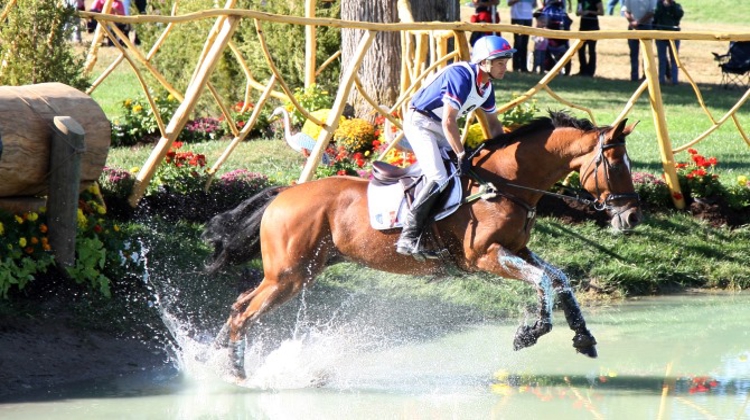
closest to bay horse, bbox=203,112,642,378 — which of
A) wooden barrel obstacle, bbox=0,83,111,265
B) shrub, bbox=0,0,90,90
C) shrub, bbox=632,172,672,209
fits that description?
wooden barrel obstacle, bbox=0,83,111,265

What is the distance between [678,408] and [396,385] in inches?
76.0

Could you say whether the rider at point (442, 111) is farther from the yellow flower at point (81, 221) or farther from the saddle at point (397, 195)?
the yellow flower at point (81, 221)

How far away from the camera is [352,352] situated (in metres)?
9.05

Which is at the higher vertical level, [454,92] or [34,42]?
[34,42]

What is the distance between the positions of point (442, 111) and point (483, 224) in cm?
84

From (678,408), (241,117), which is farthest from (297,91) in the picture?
(678,408)

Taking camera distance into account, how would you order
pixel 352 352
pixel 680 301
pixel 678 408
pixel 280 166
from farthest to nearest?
1. pixel 280 166
2. pixel 680 301
3. pixel 352 352
4. pixel 678 408

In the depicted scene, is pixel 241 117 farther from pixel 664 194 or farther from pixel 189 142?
pixel 664 194

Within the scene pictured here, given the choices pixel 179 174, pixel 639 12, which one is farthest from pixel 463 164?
pixel 639 12

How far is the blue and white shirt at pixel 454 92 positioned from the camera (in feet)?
25.8

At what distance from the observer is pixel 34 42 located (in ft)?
31.3

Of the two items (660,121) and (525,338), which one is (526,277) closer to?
(525,338)

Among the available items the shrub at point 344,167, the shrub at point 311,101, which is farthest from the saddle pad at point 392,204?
the shrub at point 311,101

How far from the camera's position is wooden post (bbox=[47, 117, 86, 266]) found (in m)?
8.48
